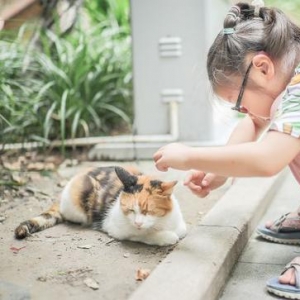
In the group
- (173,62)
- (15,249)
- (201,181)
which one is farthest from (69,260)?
(173,62)

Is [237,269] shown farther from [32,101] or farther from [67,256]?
[32,101]

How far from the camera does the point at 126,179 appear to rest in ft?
7.98

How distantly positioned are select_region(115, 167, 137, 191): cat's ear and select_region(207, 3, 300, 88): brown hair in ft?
1.86

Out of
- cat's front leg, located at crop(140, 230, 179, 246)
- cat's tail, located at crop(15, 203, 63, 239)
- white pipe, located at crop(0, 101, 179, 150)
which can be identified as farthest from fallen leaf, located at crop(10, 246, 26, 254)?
white pipe, located at crop(0, 101, 179, 150)

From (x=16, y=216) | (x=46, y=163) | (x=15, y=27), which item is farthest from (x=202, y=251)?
(x=15, y=27)

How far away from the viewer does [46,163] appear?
4.04m

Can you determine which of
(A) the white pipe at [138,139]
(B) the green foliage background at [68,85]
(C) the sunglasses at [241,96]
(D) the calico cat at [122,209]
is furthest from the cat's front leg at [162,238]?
(A) the white pipe at [138,139]

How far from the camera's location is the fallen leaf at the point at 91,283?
1940 mm

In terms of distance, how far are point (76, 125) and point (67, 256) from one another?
2.11m

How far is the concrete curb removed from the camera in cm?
184

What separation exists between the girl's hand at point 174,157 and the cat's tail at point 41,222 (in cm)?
76

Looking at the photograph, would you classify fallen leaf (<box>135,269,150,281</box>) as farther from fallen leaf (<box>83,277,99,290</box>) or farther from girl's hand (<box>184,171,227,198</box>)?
girl's hand (<box>184,171,227,198</box>)

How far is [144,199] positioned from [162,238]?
0.62 feet

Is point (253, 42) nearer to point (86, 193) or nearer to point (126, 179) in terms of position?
point (126, 179)
